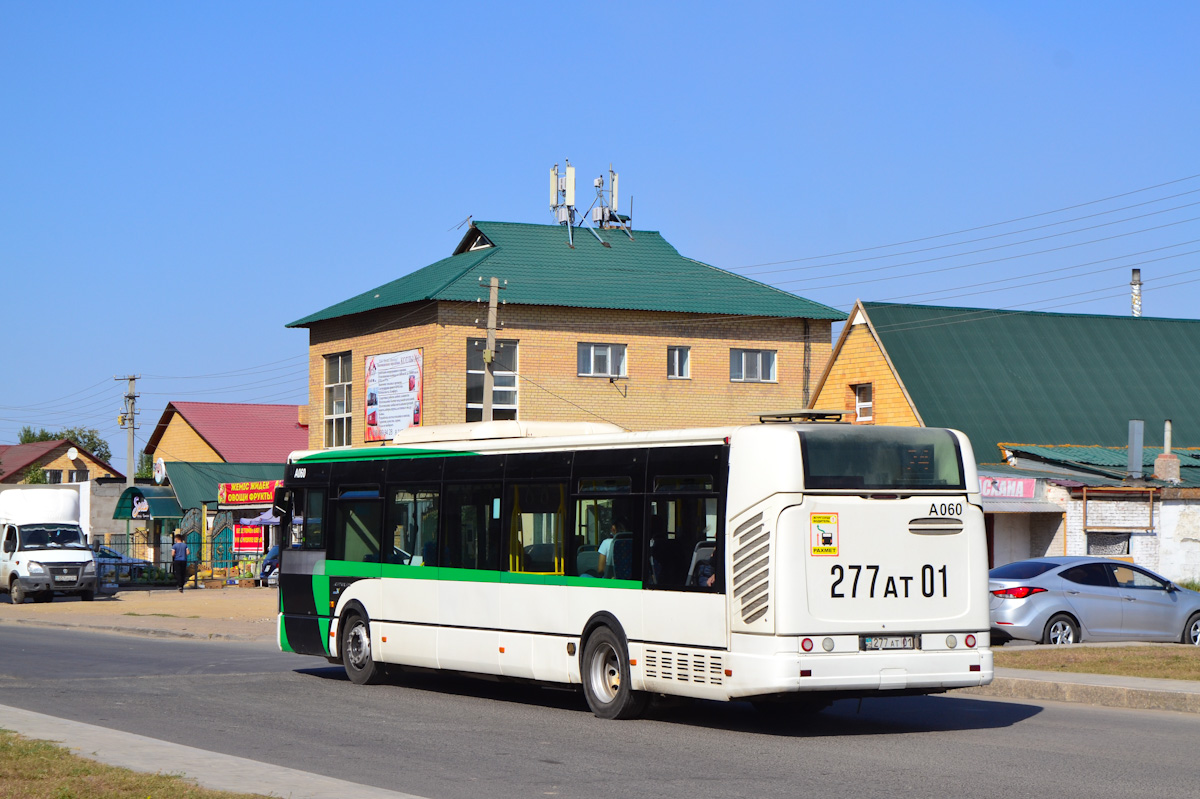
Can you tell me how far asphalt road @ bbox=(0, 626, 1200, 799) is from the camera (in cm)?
1026

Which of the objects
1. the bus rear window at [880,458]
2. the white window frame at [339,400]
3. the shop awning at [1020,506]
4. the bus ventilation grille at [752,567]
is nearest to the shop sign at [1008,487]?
the shop awning at [1020,506]

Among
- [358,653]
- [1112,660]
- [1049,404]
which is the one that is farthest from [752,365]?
[358,653]

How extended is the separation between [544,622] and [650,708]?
139 centimetres

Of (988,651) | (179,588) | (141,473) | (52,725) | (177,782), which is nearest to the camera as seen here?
(177,782)

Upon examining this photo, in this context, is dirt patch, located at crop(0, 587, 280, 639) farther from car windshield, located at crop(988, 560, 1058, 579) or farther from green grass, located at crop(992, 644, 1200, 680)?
green grass, located at crop(992, 644, 1200, 680)

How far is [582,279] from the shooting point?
176 feet

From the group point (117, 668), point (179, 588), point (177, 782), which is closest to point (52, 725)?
point (177, 782)

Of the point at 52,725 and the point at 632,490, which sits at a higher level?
the point at 632,490

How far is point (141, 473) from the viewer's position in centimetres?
10581

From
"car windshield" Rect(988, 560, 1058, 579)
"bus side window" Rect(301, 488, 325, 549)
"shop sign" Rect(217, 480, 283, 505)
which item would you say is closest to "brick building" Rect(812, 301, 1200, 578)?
"car windshield" Rect(988, 560, 1058, 579)

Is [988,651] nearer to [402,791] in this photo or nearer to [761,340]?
[402,791]

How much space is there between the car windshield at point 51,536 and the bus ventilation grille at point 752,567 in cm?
3144

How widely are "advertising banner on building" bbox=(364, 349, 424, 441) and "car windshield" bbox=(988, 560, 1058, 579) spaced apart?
95.4 feet

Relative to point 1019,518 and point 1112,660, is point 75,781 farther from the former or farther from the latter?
point 1019,518
